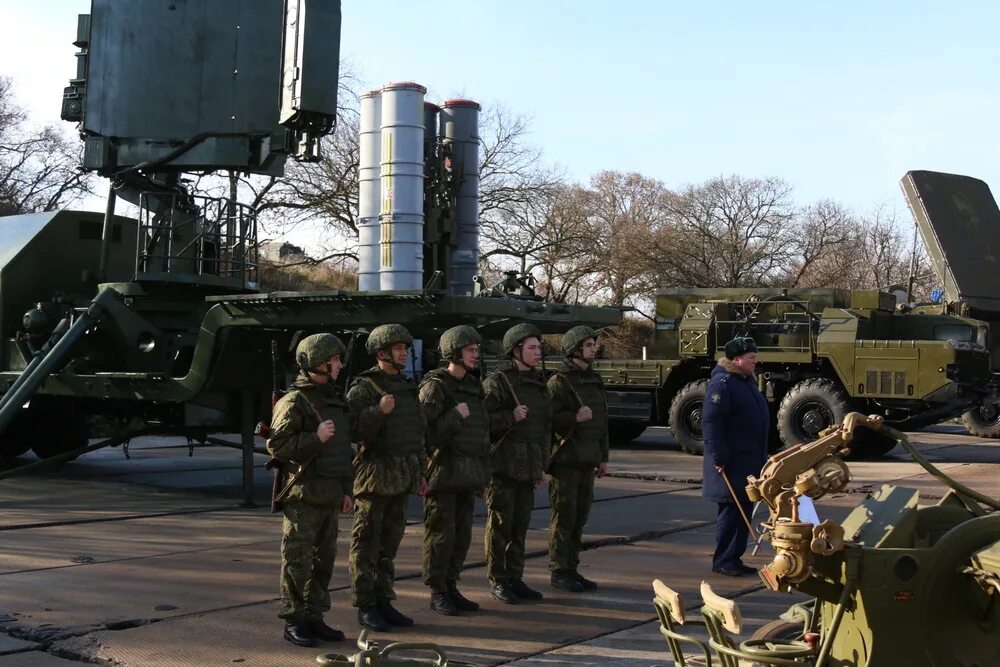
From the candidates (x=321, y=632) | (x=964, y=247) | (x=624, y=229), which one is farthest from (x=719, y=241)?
(x=321, y=632)

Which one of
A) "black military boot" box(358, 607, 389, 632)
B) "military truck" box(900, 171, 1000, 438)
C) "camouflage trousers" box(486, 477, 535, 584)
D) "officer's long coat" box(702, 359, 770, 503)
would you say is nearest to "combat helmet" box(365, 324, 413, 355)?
"camouflage trousers" box(486, 477, 535, 584)

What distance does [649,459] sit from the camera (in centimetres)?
1675

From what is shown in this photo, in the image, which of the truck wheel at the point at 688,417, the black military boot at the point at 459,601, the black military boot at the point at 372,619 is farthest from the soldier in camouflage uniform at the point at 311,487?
Answer: the truck wheel at the point at 688,417

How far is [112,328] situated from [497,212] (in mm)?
27506

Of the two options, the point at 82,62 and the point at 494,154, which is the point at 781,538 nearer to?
the point at 82,62

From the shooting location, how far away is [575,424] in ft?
23.9

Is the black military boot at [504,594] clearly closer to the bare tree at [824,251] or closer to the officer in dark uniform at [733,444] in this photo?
the officer in dark uniform at [733,444]

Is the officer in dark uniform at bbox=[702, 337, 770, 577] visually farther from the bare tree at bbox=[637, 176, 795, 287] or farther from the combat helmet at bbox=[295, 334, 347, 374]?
the bare tree at bbox=[637, 176, 795, 287]

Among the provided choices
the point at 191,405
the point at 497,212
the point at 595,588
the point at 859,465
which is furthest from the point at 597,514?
the point at 497,212

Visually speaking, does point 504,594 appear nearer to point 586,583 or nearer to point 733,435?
point 586,583

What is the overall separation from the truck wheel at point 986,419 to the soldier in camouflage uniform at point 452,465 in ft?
50.6

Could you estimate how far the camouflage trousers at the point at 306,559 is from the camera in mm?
5723

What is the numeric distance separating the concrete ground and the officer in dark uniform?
0.25 meters

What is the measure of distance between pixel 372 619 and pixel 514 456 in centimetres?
139
